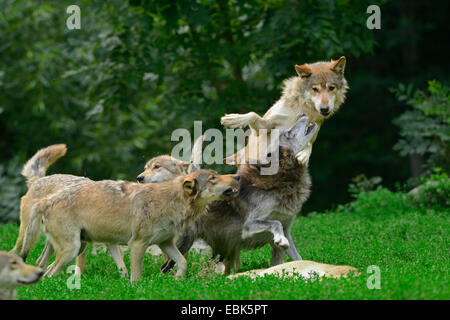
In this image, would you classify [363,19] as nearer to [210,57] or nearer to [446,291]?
[210,57]

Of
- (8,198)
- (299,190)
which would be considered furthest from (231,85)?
(8,198)

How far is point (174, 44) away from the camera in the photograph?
40.4 feet

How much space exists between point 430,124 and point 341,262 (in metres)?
5.06

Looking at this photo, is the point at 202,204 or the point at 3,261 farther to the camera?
the point at 202,204

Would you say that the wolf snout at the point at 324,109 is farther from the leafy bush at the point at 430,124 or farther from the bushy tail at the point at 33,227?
the leafy bush at the point at 430,124

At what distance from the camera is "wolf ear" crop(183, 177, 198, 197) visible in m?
6.97

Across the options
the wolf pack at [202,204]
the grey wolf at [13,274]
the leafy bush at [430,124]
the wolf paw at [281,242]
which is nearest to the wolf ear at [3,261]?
the grey wolf at [13,274]

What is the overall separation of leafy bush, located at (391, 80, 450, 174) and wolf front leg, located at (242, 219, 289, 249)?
5.55m

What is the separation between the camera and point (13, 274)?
17.2ft

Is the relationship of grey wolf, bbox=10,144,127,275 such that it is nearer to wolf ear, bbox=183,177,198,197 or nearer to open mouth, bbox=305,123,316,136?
wolf ear, bbox=183,177,198,197

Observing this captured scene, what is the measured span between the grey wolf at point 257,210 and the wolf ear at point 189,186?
32.7 inches

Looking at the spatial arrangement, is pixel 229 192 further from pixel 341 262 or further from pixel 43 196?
pixel 43 196

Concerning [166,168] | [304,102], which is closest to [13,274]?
[166,168]

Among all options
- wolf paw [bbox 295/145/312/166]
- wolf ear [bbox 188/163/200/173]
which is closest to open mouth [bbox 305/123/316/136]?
wolf paw [bbox 295/145/312/166]
